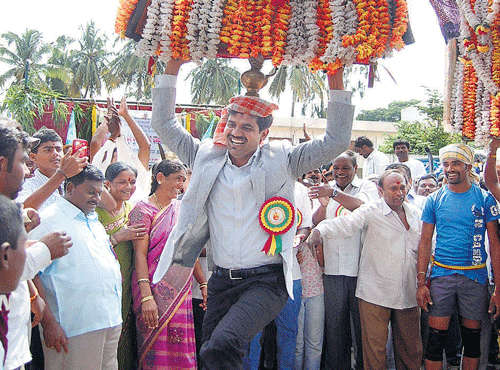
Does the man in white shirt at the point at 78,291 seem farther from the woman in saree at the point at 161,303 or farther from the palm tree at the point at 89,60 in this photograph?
the palm tree at the point at 89,60

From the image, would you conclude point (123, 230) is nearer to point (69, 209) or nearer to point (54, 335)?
point (69, 209)

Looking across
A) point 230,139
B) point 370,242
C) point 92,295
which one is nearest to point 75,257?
point 92,295

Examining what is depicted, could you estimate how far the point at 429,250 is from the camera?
4883 mm

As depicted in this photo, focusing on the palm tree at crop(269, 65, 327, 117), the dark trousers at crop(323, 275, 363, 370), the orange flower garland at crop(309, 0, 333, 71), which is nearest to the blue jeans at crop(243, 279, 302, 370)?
the dark trousers at crop(323, 275, 363, 370)

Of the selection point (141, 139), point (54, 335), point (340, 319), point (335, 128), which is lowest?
point (340, 319)

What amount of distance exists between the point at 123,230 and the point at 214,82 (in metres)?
27.3

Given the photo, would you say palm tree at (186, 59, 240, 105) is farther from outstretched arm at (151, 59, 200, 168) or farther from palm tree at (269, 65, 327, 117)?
outstretched arm at (151, 59, 200, 168)

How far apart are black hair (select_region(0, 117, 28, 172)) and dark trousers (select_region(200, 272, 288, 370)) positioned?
1435mm

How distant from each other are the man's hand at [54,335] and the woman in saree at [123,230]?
3.57 ft

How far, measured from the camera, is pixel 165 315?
4.44 metres

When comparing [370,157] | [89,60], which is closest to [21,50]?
[89,60]

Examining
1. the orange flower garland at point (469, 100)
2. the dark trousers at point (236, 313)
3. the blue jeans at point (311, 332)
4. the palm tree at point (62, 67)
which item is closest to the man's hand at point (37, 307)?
the dark trousers at point (236, 313)

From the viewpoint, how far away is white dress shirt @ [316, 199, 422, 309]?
485 cm

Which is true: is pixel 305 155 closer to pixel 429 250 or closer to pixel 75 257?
pixel 75 257
